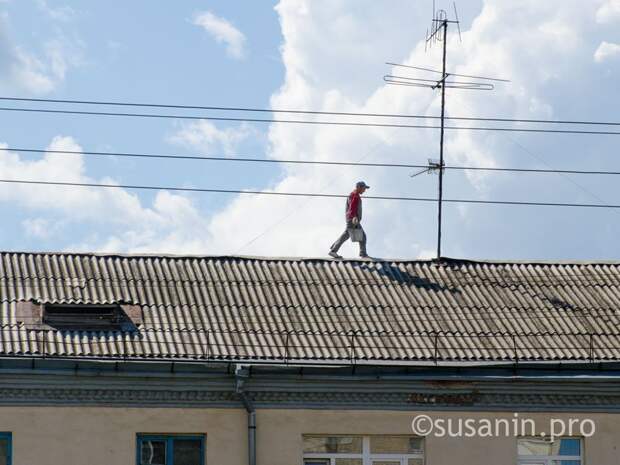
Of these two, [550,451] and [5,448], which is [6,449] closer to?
[5,448]

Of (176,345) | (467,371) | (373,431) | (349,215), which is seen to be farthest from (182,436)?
(349,215)

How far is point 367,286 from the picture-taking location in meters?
24.3

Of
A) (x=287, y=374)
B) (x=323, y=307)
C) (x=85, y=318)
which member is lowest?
(x=287, y=374)

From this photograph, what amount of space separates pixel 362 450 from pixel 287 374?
64.5 inches

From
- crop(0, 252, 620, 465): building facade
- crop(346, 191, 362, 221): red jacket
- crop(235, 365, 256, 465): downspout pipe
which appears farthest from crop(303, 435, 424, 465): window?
crop(346, 191, 362, 221): red jacket

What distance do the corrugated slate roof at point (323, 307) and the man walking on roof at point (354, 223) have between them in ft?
3.72

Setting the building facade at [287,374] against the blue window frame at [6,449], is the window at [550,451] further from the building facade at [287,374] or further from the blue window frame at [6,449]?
the blue window frame at [6,449]

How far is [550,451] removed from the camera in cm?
2156

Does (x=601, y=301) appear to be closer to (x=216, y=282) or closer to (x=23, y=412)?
(x=216, y=282)

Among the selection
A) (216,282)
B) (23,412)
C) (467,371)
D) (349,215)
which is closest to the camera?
(23,412)

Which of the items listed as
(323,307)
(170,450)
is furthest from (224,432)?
(323,307)

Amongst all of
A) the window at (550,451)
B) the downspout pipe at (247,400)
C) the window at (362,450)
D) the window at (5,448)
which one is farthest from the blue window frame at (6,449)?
the window at (550,451)

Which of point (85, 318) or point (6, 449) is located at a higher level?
point (85, 318)

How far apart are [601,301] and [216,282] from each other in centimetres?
671
